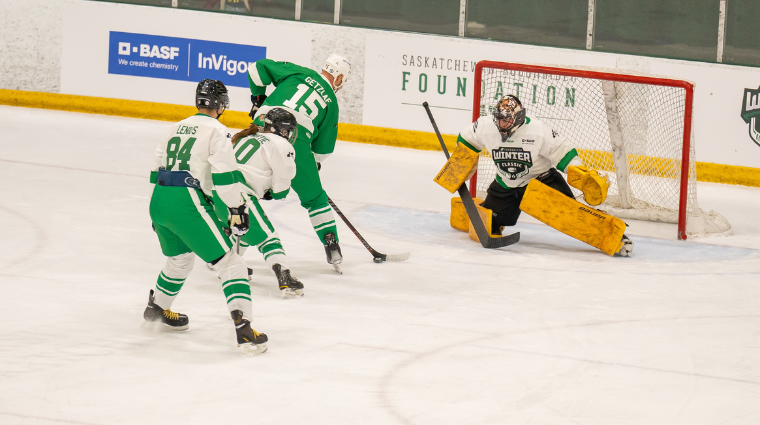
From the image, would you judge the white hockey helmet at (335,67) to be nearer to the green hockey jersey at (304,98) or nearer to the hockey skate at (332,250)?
the green hockey jersey at (304,98)

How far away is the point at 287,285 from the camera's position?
4.37 m

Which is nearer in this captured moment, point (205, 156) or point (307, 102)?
point (205, 156)

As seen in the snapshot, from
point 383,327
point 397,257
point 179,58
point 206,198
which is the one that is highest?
point 179,58

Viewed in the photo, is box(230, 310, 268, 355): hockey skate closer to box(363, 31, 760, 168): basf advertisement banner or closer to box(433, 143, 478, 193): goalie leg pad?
box(433, 143, 478, 193): goalie leg pad

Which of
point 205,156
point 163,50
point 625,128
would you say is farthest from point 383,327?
point 163,50

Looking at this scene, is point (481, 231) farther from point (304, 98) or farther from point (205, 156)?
point (205, 156)

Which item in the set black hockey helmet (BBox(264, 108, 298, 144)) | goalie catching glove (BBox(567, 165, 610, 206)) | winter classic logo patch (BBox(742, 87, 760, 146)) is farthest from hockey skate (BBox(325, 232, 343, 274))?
winter classic logo patch (BBox(742, 87, 760, 146))

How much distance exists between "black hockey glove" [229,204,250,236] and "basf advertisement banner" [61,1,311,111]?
5.54 m

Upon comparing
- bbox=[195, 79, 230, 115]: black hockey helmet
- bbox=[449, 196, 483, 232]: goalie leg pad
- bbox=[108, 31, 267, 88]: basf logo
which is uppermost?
bbox=[108, 31, 267, 88]: basf logo

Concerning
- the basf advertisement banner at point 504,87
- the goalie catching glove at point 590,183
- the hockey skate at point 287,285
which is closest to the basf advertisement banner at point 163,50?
the basf advertisement banner at point 504,87

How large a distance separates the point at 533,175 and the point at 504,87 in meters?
1.90

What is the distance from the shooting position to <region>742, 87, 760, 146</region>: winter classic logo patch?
A: 7633 mm

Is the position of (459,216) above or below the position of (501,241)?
above

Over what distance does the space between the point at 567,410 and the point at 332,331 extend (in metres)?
1.13
